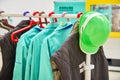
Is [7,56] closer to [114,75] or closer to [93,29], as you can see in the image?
[93,29]

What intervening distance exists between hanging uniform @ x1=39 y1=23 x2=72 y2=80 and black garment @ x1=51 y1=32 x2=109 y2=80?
0.26 ft

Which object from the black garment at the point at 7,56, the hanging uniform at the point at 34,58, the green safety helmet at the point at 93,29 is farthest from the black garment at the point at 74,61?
the black garment at the point at 7,56

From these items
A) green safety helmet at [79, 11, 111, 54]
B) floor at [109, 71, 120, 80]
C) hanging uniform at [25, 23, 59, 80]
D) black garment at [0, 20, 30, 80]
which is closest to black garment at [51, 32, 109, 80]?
green safety helmet at [79, 11, 111, 54]

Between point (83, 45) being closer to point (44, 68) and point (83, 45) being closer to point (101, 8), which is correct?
point (44, 68)

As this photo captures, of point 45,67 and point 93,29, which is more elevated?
point 93,29

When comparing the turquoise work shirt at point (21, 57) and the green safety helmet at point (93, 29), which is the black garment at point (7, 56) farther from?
the green safety helmet at point (93, 29)

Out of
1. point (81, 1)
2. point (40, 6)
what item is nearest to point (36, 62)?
point (81, 1)

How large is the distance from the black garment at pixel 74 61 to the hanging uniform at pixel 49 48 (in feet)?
0.26

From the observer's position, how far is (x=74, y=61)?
1.06 metres

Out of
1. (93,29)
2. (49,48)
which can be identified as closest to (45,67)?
(49,48)

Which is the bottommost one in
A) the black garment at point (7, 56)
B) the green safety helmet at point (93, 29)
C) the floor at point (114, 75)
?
the floor at point (114, 75)

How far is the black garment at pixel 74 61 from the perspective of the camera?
973 mm

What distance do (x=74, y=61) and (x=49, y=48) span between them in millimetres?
143

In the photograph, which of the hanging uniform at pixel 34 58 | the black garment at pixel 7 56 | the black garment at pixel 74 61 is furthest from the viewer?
the black garment at pixel 7 56
